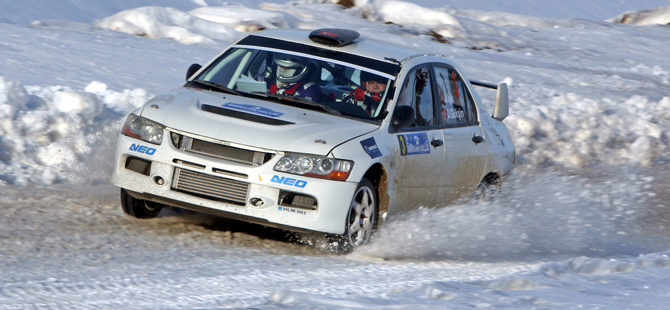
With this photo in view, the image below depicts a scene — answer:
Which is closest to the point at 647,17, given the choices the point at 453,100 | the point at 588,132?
the point at 588,132

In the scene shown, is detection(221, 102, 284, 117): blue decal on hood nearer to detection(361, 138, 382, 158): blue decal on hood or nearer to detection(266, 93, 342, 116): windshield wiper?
detection(266, 93, 342, 116): windshield wiper

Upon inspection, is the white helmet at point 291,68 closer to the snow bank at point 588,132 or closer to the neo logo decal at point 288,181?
the neo logo decal at point 288,181

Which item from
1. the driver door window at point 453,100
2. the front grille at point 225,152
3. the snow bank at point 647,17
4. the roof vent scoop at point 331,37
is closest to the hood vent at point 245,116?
the front grille at point 225,152

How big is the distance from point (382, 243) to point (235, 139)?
1243 millimetres

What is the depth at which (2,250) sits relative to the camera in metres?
4.92

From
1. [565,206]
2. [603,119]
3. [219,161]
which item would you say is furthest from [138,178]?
[603,119]

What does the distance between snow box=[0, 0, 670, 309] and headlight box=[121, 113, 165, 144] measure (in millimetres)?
624

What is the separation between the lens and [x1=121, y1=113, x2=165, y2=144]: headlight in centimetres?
561

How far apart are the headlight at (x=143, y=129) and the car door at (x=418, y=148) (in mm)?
1591

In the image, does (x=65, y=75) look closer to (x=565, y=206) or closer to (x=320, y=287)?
(x=565, y=206)

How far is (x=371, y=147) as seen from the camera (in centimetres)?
567

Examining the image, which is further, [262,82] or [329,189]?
[262,82]

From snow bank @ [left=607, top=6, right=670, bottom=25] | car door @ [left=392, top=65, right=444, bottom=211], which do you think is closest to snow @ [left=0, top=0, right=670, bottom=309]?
car door @ [left=392, top=65, right=444, bottom=211]

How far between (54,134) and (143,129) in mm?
2623
